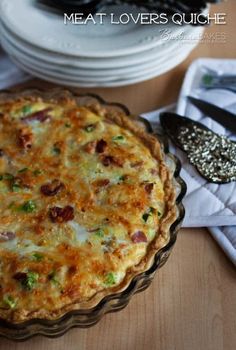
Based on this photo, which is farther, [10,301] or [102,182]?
[102,182]

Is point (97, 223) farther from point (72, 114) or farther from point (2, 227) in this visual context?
point (72, 114)

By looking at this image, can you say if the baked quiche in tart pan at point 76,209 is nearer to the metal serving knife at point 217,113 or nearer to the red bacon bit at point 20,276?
the red bacon bit at point 20,276

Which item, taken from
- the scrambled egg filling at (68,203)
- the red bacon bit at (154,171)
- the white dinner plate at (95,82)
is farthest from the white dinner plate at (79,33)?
the red bacon bit at (154,171)

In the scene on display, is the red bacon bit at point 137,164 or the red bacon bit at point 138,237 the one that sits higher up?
the red bacon bit at point 137,164

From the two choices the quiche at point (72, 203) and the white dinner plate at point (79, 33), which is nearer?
the quiche at point (72, 203)

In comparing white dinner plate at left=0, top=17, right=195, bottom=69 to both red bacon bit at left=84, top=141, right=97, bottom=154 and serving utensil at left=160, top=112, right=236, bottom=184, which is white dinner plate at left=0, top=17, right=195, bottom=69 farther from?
red bacon bit at left=84, top=141, right=97, bottom=154

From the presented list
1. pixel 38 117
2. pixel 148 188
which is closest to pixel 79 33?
pixel 38 117

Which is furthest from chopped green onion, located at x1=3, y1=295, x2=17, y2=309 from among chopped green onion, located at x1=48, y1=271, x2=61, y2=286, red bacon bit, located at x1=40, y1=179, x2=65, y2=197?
red bacon bit, located at x1=40, y1=179, x2=65, y2=197

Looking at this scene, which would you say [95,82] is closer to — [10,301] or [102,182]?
[102,182]

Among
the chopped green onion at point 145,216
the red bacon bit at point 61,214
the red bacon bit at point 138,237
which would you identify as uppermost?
the red bacon bit at point 61,214
